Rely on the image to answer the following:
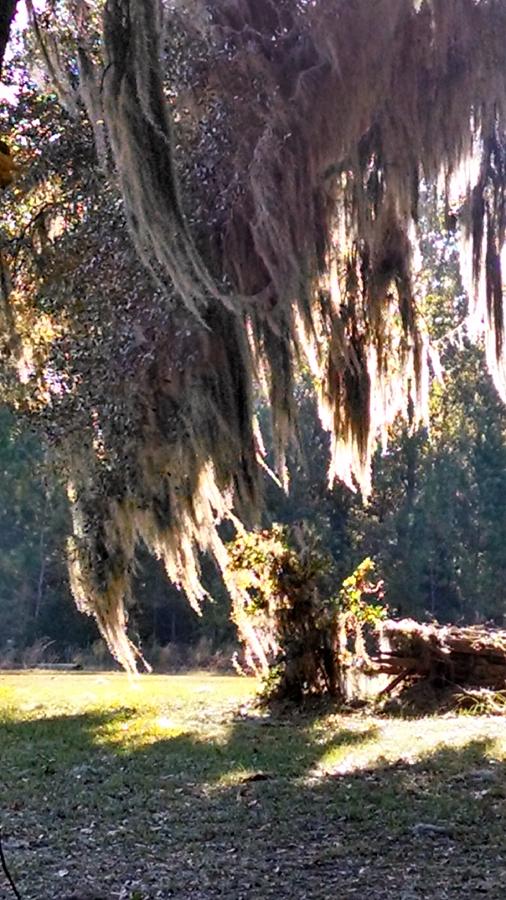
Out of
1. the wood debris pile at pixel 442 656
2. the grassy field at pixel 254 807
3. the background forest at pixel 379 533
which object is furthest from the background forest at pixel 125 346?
the background forest at pixel 379 533

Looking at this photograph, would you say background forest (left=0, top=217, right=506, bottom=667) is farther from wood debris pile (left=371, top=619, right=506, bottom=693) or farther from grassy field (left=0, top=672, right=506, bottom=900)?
grassy field (left=0, top=672, right=506, bottom=900)

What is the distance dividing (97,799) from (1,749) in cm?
216

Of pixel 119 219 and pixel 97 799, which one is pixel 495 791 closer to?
pixel 97 799

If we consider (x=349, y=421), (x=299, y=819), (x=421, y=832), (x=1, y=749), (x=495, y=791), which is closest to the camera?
(x=421, y=832)

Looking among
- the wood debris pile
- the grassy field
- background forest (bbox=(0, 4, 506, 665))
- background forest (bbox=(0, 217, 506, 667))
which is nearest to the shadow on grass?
the grassy field

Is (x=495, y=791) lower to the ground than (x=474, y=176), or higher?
lower

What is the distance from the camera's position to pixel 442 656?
991 centimetres

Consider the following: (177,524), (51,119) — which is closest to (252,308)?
(177,524)

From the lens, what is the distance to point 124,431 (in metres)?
8.00

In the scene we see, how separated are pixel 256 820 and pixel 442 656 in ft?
15.1

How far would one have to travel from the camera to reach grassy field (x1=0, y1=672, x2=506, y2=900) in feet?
15.0

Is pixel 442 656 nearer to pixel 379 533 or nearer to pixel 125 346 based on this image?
pixel 125 346

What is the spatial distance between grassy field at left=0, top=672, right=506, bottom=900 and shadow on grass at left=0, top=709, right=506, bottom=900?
0.04 ft

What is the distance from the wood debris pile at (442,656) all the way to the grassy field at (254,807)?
3.31 ft
